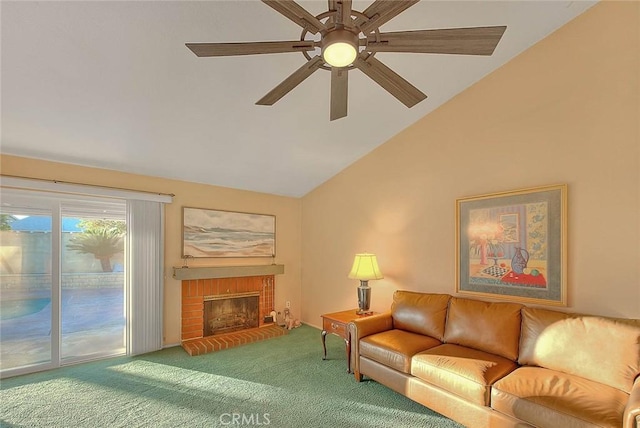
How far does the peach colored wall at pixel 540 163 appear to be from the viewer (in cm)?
229

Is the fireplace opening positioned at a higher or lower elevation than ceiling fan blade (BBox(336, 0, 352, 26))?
lower

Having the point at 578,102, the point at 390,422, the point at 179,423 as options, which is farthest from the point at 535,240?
the point at 179,423

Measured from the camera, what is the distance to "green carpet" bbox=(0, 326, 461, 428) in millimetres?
2357

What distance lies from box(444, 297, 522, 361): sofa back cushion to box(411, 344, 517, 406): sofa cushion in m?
0.07

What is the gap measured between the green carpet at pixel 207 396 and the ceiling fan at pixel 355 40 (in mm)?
2455

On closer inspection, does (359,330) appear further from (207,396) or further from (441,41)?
(441,41)

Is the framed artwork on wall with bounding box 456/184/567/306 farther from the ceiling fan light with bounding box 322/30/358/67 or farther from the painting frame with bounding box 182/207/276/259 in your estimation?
the painting frame with bounding box 182/207/276/259

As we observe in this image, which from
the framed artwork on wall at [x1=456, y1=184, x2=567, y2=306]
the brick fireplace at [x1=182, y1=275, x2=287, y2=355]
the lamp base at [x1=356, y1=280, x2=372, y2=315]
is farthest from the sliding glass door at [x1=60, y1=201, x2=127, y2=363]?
the framed artwork on wall at [x1=456, y1=184, x2=567, y2=306]

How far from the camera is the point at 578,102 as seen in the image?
252cm

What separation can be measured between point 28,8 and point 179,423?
2.88 meters

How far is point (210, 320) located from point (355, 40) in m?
4.09

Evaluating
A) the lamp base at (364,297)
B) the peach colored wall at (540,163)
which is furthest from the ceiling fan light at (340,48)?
the lamp base at (364,297)

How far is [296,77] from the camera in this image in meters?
1.73

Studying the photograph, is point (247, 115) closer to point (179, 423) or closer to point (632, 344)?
point (179, 423)
